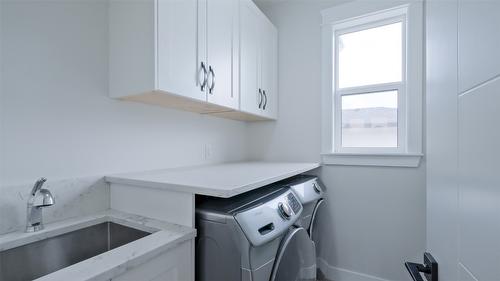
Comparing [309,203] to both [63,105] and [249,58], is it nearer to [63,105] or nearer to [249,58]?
[249,58]

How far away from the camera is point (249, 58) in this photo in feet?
5.98

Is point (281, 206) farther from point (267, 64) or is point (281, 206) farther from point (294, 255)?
point (267, 64)

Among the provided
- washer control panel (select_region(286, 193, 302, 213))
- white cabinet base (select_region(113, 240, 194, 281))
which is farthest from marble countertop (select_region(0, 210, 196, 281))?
washer control panel (select_region(286, 193, 302, 213))

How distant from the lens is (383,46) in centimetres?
195

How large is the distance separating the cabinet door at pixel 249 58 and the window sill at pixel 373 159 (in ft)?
2.58

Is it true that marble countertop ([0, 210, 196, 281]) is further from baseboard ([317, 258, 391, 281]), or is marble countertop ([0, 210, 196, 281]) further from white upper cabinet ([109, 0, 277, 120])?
baseboard ([317, 258, 391, 281])

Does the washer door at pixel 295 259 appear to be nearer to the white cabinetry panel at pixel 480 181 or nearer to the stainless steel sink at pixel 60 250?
the stainless steel sink at pixel 60 250

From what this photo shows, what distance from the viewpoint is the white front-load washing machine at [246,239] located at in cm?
86

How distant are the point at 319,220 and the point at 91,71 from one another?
6.55ft

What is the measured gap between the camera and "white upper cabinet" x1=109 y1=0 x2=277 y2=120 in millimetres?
1093

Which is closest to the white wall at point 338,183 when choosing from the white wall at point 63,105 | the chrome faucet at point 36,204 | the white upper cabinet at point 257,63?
the white upper cabinet at point 257,63

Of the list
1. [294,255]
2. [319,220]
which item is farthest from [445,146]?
[319,220]

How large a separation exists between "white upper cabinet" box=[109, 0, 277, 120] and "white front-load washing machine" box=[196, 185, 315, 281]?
2.07 feet

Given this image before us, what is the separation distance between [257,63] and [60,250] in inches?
68.6
